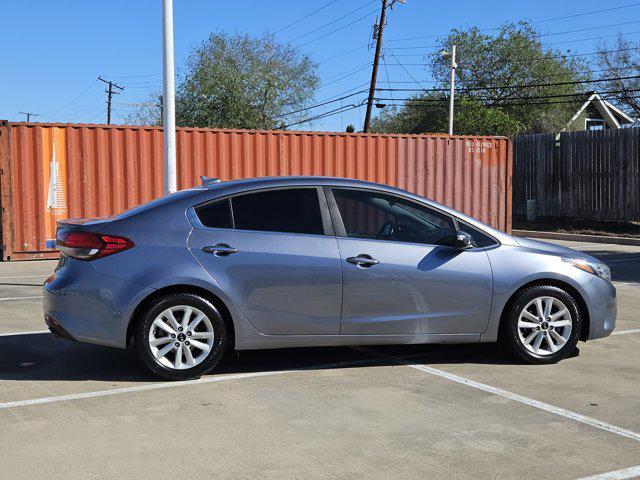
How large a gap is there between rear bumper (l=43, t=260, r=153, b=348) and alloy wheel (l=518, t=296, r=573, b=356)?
3041 mm

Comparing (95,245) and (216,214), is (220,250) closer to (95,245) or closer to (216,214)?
(216,214)

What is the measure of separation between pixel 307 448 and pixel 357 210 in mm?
2342

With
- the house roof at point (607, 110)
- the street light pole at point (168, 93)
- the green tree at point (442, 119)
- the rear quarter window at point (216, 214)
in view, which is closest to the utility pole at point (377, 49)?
the green tree at point (442, 119)

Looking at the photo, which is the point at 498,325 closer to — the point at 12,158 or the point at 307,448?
the point at 307,448

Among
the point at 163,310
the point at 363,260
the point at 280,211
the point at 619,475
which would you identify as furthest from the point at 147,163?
the point at 619,475

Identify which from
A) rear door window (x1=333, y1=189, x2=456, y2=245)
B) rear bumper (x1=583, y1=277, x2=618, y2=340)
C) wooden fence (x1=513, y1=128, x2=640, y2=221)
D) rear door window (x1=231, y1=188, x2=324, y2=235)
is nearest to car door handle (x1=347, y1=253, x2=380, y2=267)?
rear door window (x1=333, y1=189, x2=456, y2=245)

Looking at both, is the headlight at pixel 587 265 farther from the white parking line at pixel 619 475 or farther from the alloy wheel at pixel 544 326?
the white parking line at pixel 619 475

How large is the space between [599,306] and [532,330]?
2.09 feet

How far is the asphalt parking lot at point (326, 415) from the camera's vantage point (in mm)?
4098

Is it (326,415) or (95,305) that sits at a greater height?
(95,305)

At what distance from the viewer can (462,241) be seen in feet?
19.9

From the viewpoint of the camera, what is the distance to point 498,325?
20.6ft

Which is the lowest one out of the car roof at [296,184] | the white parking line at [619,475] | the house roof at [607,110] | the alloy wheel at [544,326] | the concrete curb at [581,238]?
the white parking line at [619,475]

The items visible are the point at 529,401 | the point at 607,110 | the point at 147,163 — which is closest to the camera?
the point at 529,401
